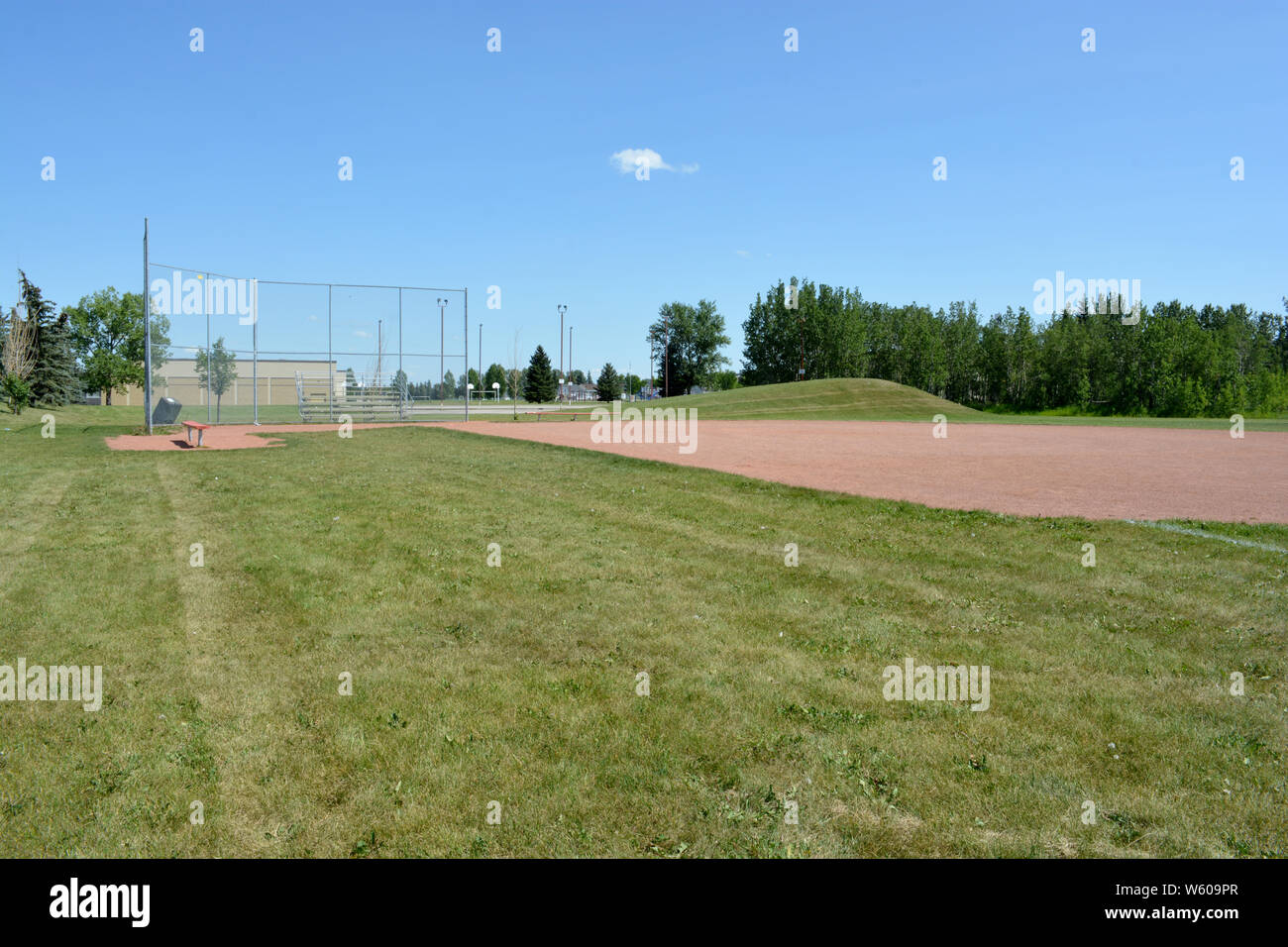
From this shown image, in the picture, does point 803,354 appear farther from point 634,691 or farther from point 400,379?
point 634,691

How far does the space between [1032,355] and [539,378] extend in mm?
51632

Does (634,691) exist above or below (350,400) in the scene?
below

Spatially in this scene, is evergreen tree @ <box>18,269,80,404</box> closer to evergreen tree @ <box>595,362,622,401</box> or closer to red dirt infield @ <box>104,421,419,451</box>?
red dirt infield @ <box>104,421,419,451</box>

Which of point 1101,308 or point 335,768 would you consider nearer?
point 335,768

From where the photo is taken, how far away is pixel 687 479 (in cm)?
1491

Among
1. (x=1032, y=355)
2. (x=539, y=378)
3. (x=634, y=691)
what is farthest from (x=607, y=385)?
(x=634, y=691)

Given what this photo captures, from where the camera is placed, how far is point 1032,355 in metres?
80.1

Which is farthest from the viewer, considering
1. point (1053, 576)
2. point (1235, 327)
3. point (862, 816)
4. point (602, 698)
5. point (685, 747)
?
point (1235, 327)

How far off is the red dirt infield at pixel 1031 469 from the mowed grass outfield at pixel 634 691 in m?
2.06

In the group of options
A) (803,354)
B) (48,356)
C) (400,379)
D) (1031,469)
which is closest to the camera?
(1031,469)

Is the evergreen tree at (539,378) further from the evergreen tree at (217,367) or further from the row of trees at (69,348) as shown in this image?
the evergreen tree at (217,367)

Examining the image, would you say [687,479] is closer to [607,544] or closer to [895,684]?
[607,544]

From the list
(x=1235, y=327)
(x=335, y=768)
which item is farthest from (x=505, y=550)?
(x=1235, y=327)
